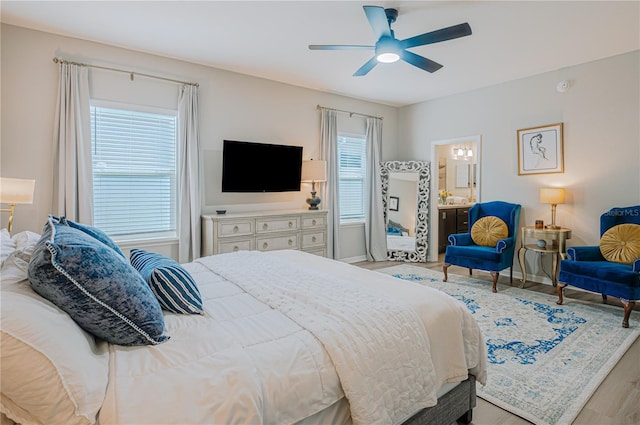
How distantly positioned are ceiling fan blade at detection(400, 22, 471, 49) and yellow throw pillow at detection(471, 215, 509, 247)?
2808 millimetres

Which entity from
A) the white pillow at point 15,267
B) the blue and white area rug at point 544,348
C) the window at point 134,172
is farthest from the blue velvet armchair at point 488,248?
the white pillow at point 15,267

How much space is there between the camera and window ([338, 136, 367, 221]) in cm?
584

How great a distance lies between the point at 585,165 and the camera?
4266 millimetres

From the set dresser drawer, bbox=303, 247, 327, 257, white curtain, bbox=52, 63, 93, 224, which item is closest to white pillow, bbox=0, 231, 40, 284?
white curtain, bbox=52, 63, 93, 224

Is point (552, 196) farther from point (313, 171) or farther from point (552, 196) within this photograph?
point (313, 171)

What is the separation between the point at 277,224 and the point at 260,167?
0.83 m

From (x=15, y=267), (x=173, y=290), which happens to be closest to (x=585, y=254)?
(x=173, y=290)

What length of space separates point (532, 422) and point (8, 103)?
486cm

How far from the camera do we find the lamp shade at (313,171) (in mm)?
4973

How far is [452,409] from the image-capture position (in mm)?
1715

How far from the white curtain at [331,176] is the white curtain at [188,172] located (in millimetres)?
2001

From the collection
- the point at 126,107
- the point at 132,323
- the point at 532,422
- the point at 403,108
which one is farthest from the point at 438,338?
the point at 403,108

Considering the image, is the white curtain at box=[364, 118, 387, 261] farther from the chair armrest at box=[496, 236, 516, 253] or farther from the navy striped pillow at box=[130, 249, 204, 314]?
the navy striped pillow at box=[130, 249, 204, 314]

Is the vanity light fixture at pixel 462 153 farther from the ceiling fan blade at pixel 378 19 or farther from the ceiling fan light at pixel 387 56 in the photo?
the ceiling fan blade at pixel 378 19
